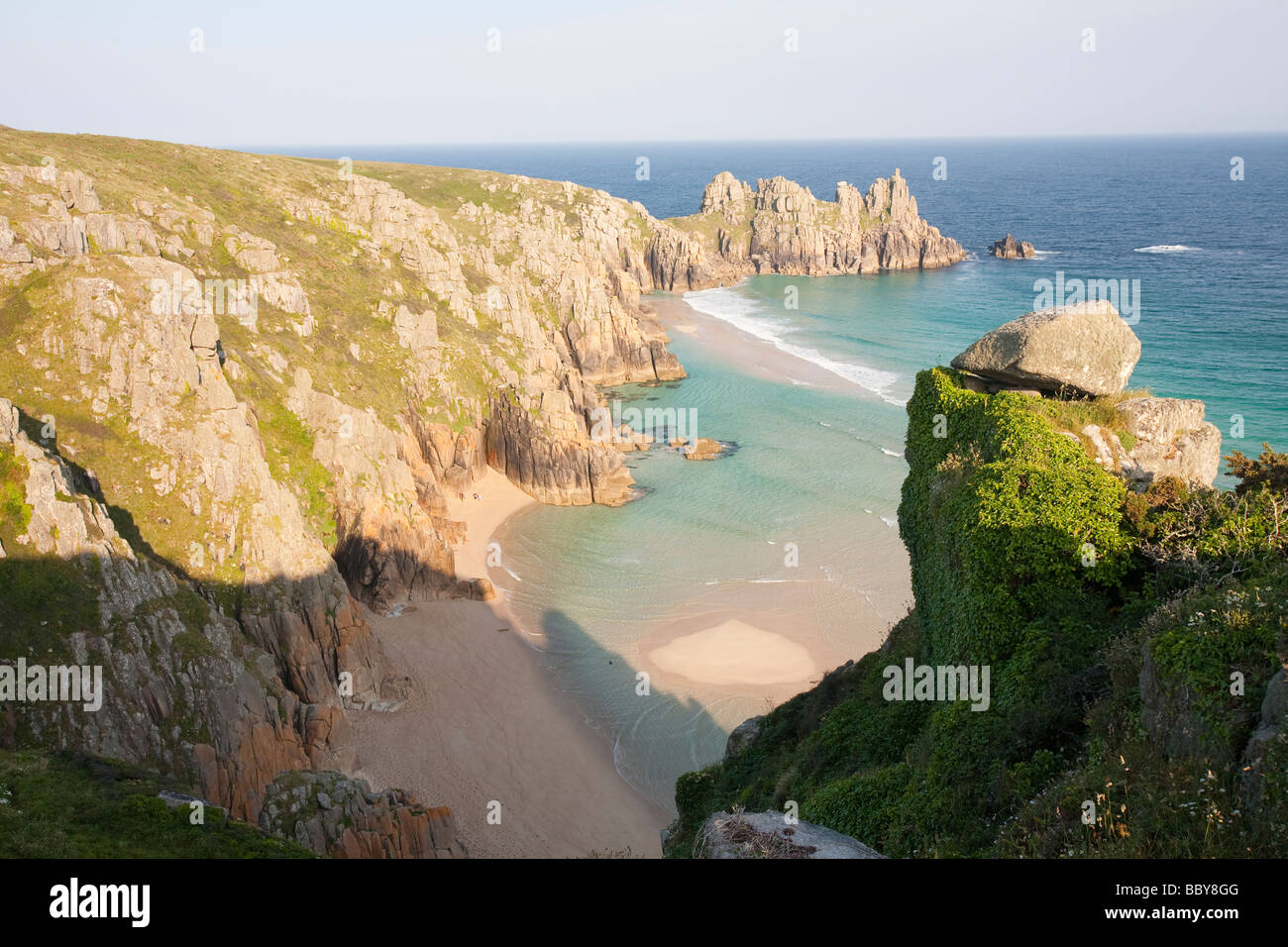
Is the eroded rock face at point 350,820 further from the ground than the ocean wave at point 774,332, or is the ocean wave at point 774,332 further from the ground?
the ocean wave at point 774,332

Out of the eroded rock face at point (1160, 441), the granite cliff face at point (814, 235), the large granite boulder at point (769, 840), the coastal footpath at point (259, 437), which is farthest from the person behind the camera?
the granite cliff face at point (814, 235)

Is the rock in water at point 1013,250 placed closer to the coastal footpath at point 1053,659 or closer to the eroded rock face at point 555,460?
the eroded rock face at point 555,460

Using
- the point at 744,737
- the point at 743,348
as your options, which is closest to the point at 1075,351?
the point at 744,737

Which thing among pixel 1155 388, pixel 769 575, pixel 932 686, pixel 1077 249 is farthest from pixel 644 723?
pixel 1077 249

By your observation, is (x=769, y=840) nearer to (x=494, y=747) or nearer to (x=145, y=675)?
(x=145, y=675)

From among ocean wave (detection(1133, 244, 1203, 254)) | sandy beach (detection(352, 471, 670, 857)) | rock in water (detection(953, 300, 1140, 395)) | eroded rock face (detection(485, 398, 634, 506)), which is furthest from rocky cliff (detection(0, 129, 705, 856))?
ocean wave (detection(1133, 244, 1203, 254))

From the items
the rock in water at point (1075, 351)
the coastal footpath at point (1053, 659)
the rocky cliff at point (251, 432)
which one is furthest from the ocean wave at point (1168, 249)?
the coastal footpath at point (1053, 659)
